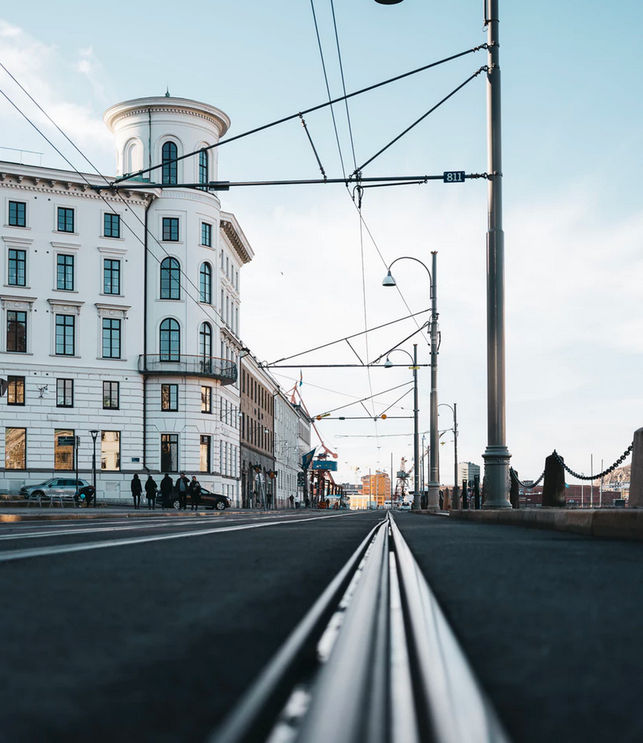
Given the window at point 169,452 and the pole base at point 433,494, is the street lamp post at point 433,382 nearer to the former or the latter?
the pole base at point 433,494

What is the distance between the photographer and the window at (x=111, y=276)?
181ft

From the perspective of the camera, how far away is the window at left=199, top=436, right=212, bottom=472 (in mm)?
57531

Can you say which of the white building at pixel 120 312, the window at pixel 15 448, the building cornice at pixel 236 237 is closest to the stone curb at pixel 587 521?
the window at pixel 15 448

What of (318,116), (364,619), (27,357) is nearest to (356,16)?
(318,116)

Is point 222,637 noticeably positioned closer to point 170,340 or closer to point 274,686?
point 274,686

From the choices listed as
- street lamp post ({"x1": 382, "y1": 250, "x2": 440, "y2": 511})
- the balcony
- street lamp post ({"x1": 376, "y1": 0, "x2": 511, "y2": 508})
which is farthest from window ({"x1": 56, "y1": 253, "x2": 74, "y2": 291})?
street lamp post ({"x1": 376, "y1": 0, "x2": 511, "y2": 508})

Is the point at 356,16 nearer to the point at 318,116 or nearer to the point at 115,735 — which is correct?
the point at 318,116

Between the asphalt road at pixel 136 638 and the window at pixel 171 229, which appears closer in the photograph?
the asphalt road at pixel 136 638

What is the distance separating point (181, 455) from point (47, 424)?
322 inches

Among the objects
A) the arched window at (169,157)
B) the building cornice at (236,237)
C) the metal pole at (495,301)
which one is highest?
the arched window at (169,157)

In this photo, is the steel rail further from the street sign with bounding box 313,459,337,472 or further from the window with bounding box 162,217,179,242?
the street sign with bounding box 313,459,337,472

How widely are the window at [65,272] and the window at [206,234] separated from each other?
8.24 m

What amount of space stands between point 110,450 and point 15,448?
5179 millimetres

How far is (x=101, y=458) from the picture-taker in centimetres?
5344
